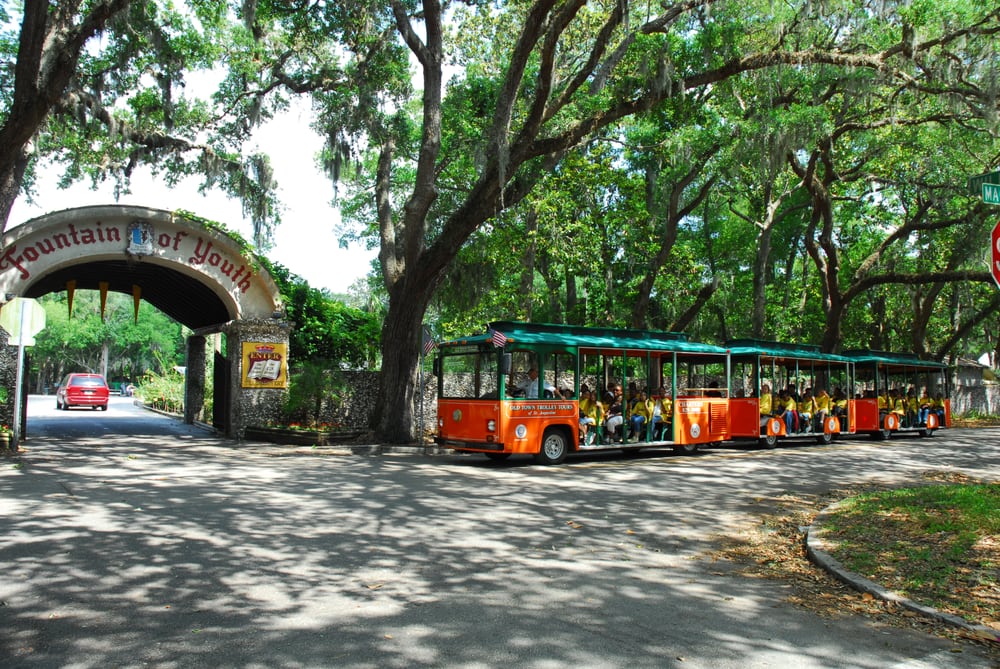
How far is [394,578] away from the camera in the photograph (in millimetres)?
6367

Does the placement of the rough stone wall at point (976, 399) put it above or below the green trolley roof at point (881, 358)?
below

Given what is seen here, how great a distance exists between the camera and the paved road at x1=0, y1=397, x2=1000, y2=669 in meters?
4.73

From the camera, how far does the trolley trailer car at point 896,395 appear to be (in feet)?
79.0

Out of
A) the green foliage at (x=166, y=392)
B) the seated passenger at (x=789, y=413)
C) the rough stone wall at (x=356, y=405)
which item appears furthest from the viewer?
the green foliage at (x=166, y=392)

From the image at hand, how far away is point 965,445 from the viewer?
21.5 meters

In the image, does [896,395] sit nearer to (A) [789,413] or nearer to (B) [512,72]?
(A) [789,413]

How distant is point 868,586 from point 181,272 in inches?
718

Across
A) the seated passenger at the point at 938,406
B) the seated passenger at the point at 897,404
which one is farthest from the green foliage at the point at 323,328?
the seated passenger at the point at 938,406

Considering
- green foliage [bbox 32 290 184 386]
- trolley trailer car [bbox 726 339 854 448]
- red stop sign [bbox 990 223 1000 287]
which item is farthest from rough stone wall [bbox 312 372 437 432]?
green foliage [bbox 32 290 184 386]

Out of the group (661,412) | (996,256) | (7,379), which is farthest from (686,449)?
(7,379)

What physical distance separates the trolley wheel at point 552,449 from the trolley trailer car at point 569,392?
2cm

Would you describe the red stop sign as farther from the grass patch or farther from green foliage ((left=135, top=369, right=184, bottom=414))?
green foliage ((left=135, top=369, right=184, bottom=414))

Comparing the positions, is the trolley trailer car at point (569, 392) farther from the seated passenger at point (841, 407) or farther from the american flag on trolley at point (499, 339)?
the seated passenger at point (841, 407)

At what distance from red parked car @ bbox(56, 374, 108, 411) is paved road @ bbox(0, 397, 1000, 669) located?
2787 cm
